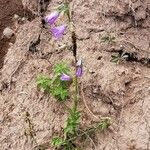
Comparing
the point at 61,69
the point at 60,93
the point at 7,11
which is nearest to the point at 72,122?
the point at 60,93

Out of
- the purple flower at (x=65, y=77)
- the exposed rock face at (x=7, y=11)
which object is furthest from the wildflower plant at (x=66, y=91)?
the exposed rock face at (x=7, y=11)

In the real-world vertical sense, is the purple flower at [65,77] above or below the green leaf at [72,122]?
above

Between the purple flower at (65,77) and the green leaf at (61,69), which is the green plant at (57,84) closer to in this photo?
the green leaf at (61,69)

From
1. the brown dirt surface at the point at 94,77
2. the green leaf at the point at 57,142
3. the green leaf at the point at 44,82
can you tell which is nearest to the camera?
the green leaf at the point at 57,142

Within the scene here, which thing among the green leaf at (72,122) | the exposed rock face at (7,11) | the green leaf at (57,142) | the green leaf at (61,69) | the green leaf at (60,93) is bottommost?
the green leaf at (57,142)

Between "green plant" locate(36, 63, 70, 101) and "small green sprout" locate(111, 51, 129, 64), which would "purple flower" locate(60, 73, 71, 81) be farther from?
"small green sprout" locate(111, 51, 129, 64)

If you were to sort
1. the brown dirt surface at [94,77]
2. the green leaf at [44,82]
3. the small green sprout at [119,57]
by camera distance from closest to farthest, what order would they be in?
1. the brown dirt surface at [94,77]
2. the green leaf at [44,82]
3. the small green sprout at [119,57]

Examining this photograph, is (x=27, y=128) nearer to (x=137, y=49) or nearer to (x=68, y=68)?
Result: (x=68, y=68)
